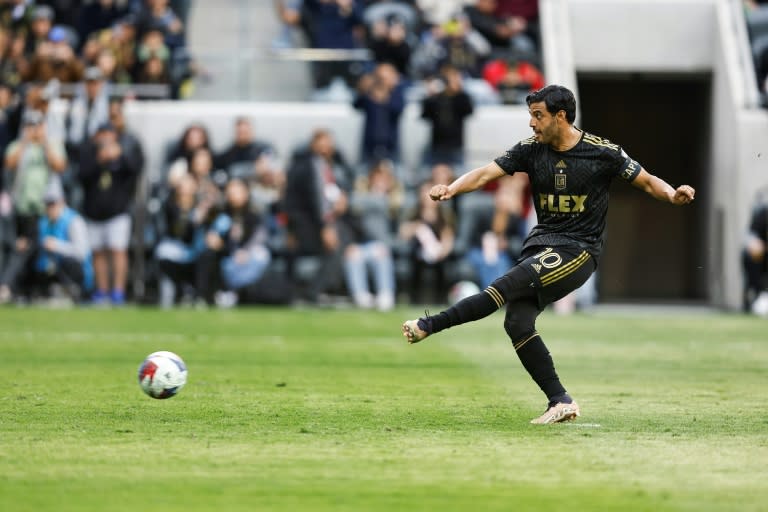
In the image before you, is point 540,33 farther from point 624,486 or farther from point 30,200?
point 624,486

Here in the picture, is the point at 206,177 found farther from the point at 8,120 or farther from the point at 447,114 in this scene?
the point at 447,114

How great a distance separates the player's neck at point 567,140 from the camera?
32.1 feet

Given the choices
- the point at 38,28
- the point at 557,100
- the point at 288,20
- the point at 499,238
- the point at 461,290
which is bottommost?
the point at 461,290

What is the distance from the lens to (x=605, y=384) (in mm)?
12328

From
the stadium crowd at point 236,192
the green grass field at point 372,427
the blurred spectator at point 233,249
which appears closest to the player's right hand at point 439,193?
the green grass field at point 372,427

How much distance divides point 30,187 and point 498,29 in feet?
29.0

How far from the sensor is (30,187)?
74.9ft

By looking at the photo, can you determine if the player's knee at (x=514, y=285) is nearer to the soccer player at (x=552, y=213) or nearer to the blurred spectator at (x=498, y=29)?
the soccer player at (x=552, y=213)

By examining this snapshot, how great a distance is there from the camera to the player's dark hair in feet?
31.7

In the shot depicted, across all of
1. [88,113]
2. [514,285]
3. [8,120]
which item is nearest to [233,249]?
[88,113]

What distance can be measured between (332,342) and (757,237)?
9.37 metres

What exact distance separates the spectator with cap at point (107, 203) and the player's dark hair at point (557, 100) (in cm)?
1393

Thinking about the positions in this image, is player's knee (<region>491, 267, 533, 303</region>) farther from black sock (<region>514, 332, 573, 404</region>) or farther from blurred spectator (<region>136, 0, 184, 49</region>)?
blurred spectator (<region>136, 0, 184, 49</region>)

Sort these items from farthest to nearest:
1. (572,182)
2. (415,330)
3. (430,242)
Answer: (430,242), (572,182), (415,330)
